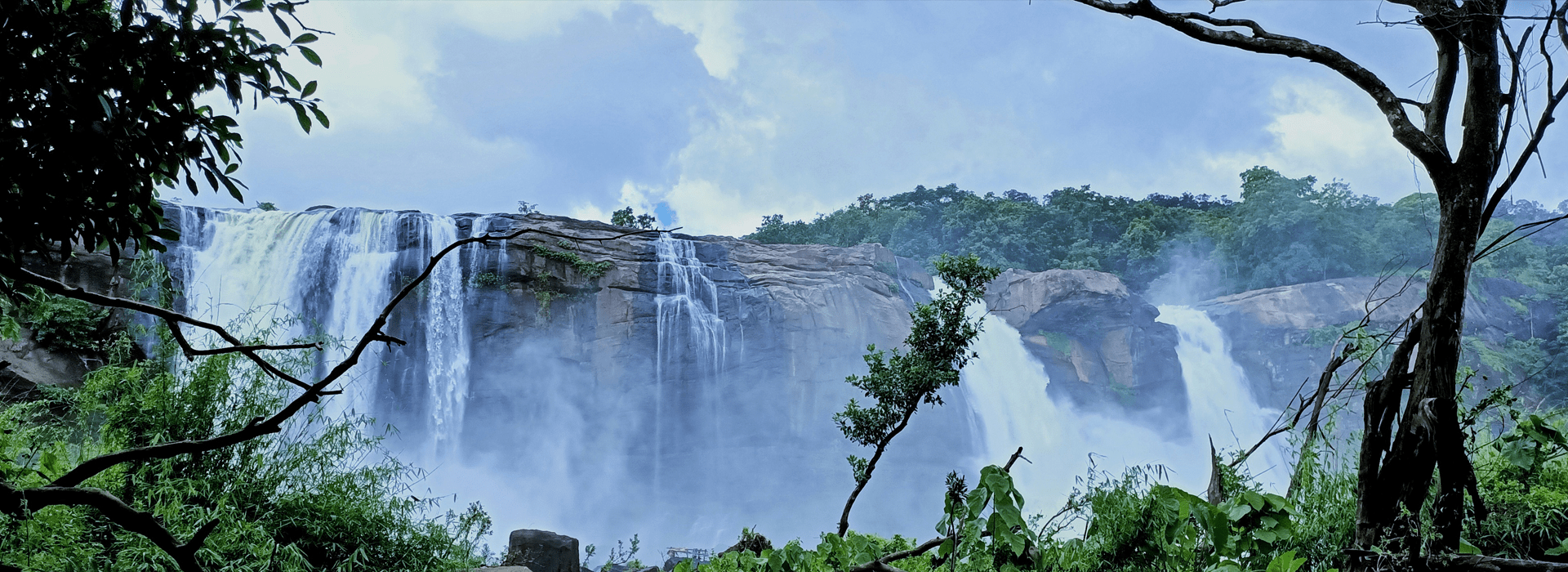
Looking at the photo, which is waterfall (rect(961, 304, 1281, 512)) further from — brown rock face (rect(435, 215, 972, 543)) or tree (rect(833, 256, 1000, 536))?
tree (rect(833, 256, 1000, 536))

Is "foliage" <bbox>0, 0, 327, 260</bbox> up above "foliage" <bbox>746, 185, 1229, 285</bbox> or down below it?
below

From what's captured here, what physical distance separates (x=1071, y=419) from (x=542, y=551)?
10469mm

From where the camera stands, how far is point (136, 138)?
0.91 meters

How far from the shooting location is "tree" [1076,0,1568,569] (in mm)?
1048

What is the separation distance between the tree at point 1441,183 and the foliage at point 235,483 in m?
2.44

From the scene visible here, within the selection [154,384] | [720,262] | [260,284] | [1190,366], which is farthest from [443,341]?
[1190,366]

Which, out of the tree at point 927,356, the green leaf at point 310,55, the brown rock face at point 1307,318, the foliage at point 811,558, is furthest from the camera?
the brown rock face at point 1307,318

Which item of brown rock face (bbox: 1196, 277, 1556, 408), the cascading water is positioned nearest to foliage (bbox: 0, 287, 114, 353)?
the cascading water

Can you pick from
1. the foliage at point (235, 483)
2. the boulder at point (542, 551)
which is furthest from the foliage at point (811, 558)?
the boulder at point (542, 551)

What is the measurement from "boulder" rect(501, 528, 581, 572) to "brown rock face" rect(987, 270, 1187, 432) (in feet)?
32.0

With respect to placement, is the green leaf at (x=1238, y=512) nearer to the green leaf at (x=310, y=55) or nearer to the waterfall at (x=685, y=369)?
the green leaf at (x=310, y=55)

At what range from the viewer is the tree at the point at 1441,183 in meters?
1.05

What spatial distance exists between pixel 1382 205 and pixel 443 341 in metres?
16.4

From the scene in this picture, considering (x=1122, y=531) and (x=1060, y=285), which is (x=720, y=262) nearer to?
(x=1060, y=285)
